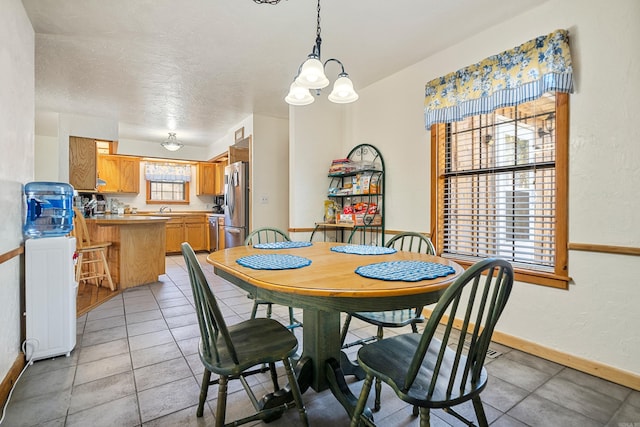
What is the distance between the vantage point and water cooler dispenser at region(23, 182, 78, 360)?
6.84 ft

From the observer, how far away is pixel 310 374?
5.39 feet

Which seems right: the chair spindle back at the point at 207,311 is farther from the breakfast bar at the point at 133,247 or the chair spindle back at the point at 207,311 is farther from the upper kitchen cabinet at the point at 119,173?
the upper kitchen cabinet at the point at 119,173

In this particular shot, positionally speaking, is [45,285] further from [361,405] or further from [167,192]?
[167,192]

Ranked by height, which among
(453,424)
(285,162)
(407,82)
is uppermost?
(407,82)

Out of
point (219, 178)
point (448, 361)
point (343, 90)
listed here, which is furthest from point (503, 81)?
point (219, 178)

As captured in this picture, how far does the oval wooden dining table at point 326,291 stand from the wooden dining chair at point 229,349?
16 cm

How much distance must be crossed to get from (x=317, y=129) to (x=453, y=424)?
3336 mm

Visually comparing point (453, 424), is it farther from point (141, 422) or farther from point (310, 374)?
point (141, 422)

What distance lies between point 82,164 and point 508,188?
549cm

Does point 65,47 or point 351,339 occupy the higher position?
point 65,47

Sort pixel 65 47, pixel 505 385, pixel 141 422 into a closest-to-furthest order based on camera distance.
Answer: pixel 141 422 → pixel 505 385 → pixel 65 47

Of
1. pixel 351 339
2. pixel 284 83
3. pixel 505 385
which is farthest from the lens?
pixel 284 83

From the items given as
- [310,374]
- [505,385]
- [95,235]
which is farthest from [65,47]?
[505,385]

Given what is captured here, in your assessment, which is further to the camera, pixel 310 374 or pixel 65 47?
pixel 65 47
